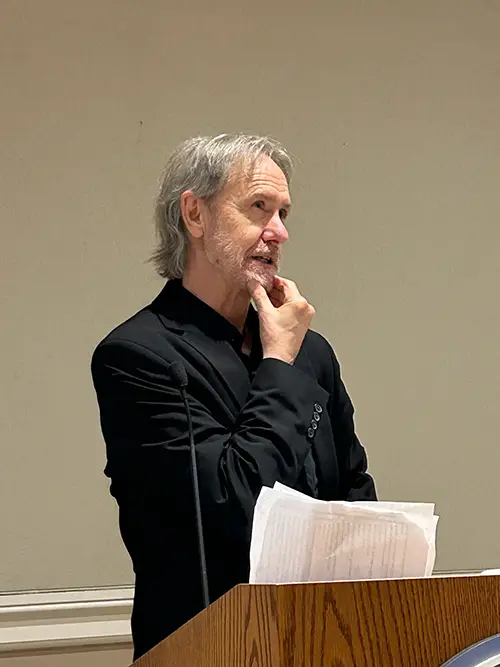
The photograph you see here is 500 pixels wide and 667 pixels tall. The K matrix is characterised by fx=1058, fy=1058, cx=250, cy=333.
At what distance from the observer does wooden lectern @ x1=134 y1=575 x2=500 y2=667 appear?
2.82 ft

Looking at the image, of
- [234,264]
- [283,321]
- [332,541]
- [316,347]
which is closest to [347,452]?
[316,347]

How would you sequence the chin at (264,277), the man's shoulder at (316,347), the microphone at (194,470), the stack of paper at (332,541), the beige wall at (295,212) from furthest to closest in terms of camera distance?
the beige wall at (295,212)
the man's shoulder at (316,347)
the chin at (264,277)
the microphone at (194,470)
the stack of paper at (332,541)

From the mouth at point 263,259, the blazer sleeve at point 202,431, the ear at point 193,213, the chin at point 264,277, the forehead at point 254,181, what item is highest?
the forehead at point 254,181

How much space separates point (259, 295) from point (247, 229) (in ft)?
0.45

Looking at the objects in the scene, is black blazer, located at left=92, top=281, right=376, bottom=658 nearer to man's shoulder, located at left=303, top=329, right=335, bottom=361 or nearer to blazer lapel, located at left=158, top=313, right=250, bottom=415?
blazer lapel, located at left=158, top=313, right=250, bottom=415

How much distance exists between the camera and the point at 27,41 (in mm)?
3061

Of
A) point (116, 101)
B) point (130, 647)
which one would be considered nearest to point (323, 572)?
point (130, 647)

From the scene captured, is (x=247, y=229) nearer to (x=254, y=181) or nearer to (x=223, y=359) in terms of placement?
(x=254, y=181)

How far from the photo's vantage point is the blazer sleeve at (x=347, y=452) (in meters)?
2.03

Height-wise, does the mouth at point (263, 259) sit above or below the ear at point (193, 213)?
below

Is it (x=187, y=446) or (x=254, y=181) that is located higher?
(x=254, y=181)

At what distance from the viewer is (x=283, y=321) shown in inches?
75.0

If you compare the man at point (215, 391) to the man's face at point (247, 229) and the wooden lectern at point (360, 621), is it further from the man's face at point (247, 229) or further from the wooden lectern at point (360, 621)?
the wooden lectern at point (360, 621)

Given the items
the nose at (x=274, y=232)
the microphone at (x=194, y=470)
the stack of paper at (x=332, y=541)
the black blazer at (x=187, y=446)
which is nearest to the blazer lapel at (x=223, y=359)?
the black blazer at (x=187, y=446)
